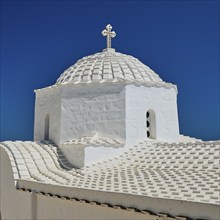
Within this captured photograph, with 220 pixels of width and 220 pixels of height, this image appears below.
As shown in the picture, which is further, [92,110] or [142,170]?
[92,110]

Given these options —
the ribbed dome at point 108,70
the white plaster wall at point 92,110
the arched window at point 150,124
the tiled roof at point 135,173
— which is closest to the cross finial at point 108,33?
the ribbed dome at point 108,70

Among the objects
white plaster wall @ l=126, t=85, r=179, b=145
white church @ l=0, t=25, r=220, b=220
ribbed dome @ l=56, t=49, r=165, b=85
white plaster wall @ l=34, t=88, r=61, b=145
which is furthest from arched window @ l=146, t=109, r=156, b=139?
white plaster wall @ l=34, t=88, r=61, b=145

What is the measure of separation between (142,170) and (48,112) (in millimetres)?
5035

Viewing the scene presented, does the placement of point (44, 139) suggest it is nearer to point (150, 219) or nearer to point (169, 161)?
point (169, 161)

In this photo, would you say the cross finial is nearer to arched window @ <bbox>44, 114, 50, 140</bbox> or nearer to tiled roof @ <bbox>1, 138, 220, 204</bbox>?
arched window @ <bbox>44, 114, 50, 140</bbox>

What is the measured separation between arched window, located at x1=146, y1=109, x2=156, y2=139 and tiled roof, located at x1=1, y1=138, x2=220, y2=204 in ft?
2.70

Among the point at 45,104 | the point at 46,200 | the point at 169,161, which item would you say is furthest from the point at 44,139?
the point at 169,161

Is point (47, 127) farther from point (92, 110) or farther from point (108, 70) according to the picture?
point (108, 70)

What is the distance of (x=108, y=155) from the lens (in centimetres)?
903

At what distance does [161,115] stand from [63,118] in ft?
11.7

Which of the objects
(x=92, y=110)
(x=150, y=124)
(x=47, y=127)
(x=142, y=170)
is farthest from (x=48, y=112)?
(x=142, y=170)

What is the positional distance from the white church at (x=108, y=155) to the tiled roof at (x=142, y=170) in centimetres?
2

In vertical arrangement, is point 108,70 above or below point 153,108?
above

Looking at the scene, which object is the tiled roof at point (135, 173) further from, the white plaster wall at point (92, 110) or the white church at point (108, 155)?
the white plaster wall at point (92, 110)
